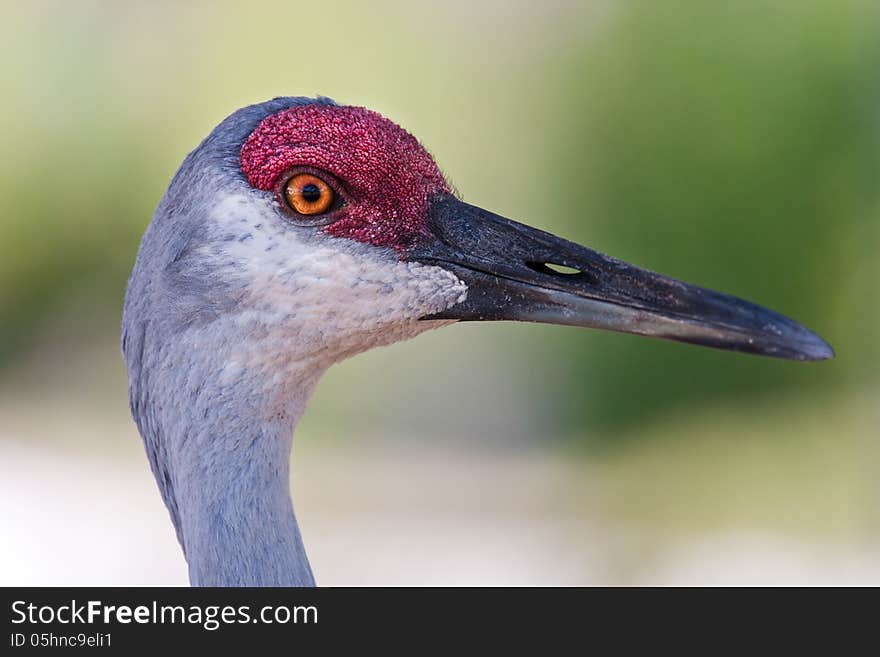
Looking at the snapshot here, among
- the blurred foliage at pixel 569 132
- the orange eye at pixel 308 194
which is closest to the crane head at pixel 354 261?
the orange eye at pixel 308 194

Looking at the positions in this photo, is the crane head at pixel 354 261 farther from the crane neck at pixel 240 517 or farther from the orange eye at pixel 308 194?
the crane neck at pixel 240 517

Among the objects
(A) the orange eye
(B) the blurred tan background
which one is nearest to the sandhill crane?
(A) the orange eye

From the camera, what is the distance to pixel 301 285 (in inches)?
99.8

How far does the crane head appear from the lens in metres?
2.54

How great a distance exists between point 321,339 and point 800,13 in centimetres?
680

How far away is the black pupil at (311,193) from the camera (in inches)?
102

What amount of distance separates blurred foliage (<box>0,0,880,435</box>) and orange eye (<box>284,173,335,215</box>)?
17.8 ft

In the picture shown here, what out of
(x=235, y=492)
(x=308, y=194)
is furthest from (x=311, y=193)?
(x=235, y=492)

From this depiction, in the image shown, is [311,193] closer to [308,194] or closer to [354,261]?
[308,194]

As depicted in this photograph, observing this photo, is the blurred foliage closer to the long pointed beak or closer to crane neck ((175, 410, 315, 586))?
the long pointed beak

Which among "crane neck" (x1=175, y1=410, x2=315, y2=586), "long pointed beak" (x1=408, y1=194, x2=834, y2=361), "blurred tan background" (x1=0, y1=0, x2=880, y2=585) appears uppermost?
"blurred tan background" (x1=0, y1=0, x2=880, y2=585)

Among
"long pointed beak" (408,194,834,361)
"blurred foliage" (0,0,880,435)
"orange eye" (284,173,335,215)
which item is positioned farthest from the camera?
"blurred foliage" (0,0,880,435)

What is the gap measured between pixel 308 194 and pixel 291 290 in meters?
0.25
